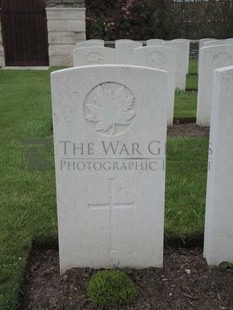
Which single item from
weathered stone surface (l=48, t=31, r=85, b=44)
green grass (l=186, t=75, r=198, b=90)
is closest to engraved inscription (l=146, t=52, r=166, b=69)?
green grass (l=186, t=75, r=198, b=90)

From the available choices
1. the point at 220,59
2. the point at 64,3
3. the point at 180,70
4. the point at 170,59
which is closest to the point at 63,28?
the point at 64,3

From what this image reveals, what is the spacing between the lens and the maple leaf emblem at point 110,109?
238cm

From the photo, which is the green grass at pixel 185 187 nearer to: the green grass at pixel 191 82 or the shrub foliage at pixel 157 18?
the green grass at pixel 191 82

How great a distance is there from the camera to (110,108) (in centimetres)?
241

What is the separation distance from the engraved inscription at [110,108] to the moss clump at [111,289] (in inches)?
34.7

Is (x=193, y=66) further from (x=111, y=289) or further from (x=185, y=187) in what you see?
(x=111, y=289)

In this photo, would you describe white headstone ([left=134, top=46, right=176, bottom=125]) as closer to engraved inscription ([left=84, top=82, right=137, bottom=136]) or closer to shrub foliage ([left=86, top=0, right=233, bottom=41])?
engraved inscription ([left=84, top=82, right=137, bottom=136])

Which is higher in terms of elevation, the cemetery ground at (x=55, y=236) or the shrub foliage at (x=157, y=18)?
the shrub foliage at (x=157, y=18)

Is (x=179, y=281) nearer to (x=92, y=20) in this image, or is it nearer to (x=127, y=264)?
(x=127, y=264)

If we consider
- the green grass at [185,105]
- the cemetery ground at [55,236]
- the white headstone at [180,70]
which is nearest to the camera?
the cemetery ground at [55,236]

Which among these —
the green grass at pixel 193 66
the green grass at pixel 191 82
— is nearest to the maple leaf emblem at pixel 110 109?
the green grass at pixel 191 82

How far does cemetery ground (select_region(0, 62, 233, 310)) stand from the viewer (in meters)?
Answer: 2.52

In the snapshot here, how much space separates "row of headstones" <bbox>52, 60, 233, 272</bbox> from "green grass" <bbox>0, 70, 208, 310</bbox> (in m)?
0.43

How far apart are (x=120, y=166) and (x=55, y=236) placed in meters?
0.97
